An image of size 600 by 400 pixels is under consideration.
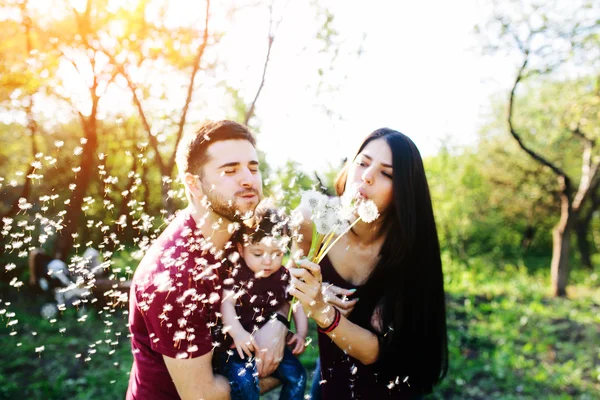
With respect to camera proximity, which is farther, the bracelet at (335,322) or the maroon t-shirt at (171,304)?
the bracelet at (335,322)

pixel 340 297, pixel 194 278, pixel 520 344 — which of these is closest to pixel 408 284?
pixel 340 297

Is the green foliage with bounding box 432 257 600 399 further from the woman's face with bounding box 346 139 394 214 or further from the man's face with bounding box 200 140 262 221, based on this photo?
the man's face with bounding box 200 140 262 221

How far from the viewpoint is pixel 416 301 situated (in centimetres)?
275

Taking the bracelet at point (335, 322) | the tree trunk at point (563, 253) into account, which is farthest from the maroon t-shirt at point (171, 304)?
the tree trunk at point (563, 253)

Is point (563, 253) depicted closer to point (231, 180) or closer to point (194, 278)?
point (231, 180)

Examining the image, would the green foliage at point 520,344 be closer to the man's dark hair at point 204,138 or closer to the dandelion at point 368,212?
the dandelion at point 368,212

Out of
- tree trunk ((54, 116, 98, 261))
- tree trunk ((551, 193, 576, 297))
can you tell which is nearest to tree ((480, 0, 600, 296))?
tree trunk ((551, 193, 576, 297))

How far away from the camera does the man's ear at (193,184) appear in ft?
7.72

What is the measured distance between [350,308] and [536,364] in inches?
226

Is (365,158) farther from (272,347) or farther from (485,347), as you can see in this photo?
(485,347)

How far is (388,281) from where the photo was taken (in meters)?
2.78

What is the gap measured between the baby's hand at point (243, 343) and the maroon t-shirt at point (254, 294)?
0.34 ft

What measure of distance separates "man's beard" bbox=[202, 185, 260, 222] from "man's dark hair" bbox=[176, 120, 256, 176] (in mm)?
160

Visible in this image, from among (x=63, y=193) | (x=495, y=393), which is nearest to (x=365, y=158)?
(x=495, y=393)
